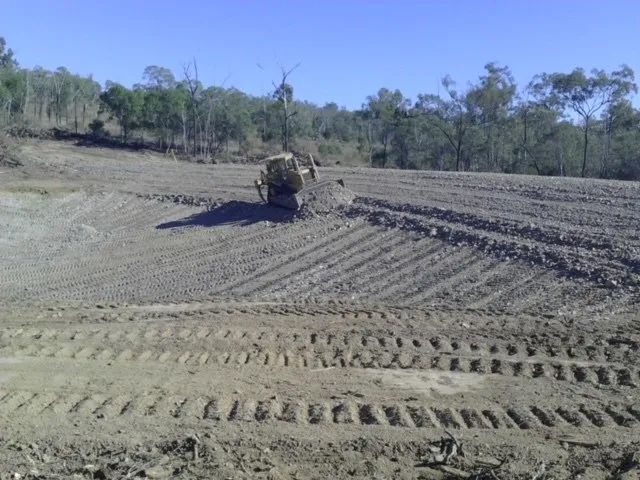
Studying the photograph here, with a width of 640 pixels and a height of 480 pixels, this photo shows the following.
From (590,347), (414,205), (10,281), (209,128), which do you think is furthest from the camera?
(209,128)

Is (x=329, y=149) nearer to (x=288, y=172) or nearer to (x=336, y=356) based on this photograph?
(x=288, y=172)

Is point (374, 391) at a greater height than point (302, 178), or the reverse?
point (302, 178)

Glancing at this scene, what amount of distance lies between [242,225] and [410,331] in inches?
469

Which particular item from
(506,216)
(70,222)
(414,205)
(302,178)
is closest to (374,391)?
(506,216)

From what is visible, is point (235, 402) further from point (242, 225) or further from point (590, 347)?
point (242, 225)

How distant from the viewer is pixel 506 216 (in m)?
19.7

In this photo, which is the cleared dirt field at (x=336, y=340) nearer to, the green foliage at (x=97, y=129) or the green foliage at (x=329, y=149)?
the green foliage at (x=329, y=149)

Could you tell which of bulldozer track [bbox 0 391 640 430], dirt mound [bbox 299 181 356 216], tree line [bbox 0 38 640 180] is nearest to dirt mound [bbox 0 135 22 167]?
tree line [bbox 0 38 640 180]

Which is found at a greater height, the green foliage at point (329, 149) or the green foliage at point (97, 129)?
the green foliage at point (97, 129)

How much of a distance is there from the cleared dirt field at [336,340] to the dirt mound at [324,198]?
0.44m

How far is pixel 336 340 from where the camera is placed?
1101 cm

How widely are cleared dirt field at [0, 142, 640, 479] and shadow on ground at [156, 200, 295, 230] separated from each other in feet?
0.45

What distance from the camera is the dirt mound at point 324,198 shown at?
72.7ft

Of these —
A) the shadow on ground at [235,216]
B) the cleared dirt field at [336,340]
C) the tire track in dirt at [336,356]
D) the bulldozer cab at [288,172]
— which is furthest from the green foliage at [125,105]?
the tire track in dirt at [336,356]
